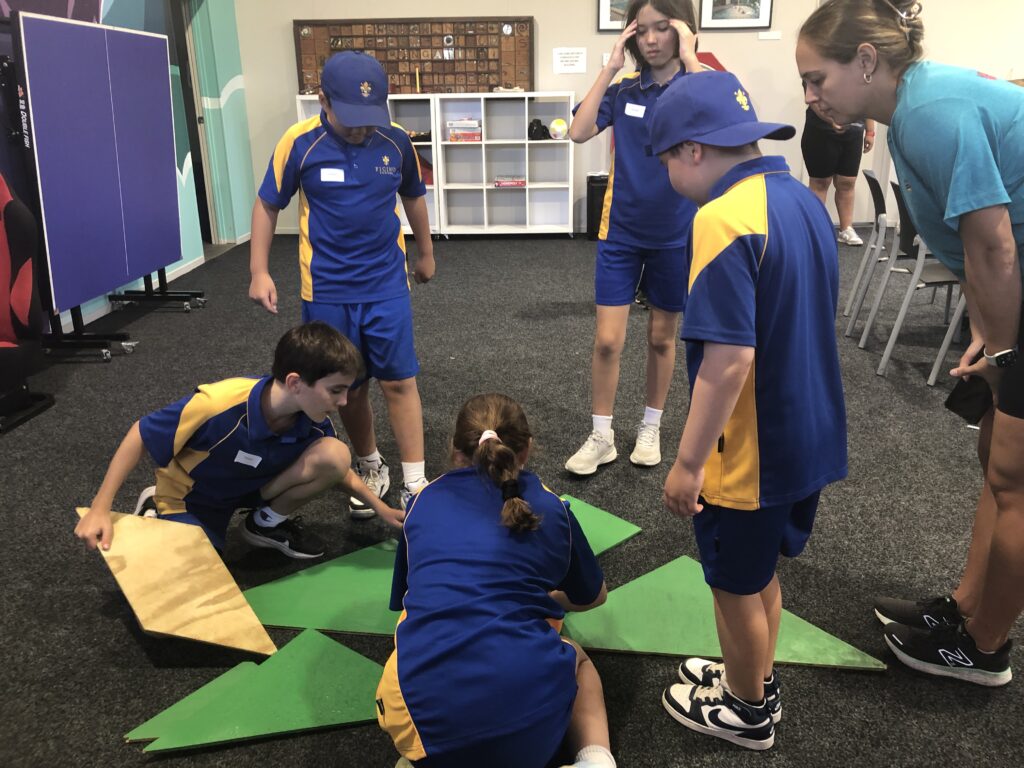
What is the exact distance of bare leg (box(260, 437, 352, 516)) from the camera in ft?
6.53

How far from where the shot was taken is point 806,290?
122 centimetres

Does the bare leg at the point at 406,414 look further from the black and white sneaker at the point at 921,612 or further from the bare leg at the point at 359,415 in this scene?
the black and white sneaker at the point at 921,612

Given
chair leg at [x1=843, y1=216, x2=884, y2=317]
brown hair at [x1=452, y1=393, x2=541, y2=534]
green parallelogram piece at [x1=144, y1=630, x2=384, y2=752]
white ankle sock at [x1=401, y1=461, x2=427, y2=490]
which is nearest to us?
brown hair at [x1=452, y1=393, x2=541, y2=534]

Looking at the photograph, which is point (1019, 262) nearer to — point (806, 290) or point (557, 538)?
point (806, 290)

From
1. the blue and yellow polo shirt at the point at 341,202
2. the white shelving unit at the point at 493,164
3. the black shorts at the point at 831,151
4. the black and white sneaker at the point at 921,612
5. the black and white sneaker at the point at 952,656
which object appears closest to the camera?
the black and white sneaker at the point at 952,656

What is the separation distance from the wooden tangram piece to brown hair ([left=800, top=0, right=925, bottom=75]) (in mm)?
1615

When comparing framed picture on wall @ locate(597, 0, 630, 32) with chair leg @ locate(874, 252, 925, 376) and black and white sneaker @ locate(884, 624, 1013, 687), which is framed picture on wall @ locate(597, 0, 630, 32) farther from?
black and white sneaker @ locate(884, 624, 1013, 687)

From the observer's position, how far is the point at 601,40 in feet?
22.8

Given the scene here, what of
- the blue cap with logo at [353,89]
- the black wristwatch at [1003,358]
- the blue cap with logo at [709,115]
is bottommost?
the black wristwatch at [1003,358]

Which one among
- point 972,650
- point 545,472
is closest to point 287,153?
point 545,472

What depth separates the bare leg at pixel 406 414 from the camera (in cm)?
230

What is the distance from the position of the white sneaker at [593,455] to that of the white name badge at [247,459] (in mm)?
1024

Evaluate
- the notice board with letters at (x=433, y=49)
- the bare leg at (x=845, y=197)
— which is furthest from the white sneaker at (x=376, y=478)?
the notice board with letters at (x=433, y=49)

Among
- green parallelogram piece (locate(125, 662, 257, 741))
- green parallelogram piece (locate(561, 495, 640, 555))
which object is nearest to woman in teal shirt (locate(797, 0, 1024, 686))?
green parallelogram piece (locate(561, 495, 640, 555))
